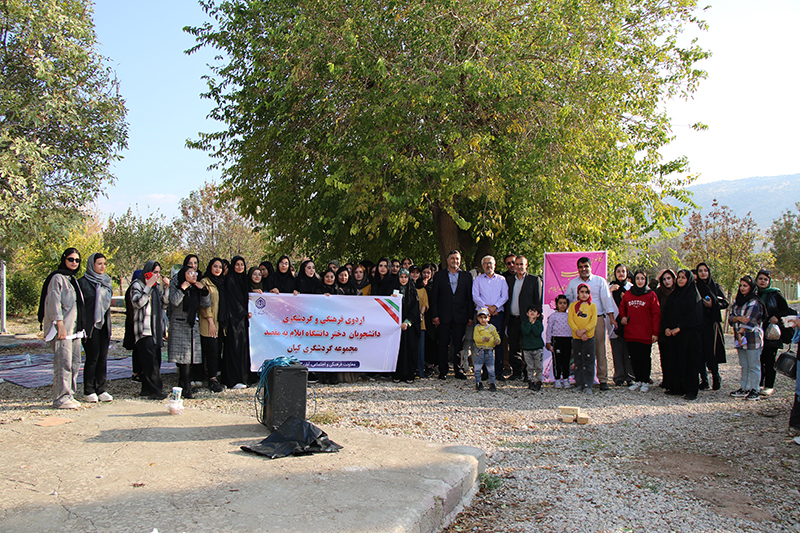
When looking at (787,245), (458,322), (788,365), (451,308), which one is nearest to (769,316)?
(788,365)

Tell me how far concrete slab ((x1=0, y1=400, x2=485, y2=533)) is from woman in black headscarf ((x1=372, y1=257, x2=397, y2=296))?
4.18 metres

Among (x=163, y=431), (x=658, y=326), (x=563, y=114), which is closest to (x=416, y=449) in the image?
(x=163, y=431)

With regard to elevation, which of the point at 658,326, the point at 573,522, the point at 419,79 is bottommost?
the point at 573,522

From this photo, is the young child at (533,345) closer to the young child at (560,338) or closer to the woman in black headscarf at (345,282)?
the young child at (560,338)

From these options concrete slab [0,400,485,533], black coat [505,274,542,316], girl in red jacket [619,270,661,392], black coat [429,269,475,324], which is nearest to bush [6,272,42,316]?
black coat [429,269,475,324]

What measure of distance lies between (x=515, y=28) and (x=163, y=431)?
31.5 ft

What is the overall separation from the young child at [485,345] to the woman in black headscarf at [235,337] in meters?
Result: 3.56

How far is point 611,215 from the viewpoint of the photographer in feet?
40.2

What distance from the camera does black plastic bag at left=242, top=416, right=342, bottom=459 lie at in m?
4.91

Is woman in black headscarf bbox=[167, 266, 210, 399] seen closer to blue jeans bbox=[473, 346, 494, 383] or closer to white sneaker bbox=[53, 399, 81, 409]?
white sneaker bbox=[53, 399, 81, 409]

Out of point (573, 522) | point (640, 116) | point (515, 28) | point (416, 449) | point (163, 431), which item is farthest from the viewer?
point (640, 116)

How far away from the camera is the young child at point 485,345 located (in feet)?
27.9

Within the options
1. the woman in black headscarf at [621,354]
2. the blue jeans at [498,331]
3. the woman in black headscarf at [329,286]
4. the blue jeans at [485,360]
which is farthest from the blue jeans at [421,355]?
the woman in black headscarf at [621,354]

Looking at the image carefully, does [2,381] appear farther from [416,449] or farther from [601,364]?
[601,364]
